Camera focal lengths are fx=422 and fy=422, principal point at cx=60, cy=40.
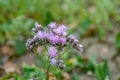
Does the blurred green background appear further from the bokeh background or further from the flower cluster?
the flower cluster

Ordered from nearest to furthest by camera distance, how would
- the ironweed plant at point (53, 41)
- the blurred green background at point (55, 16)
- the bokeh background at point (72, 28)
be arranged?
the ironweed plant at point (53, 41), the bokeh background at point (72, 28), the blurred green background at point (55, 16)

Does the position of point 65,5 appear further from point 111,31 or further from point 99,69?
point 99,69

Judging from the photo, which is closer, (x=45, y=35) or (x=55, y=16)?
(x=45, y=35)

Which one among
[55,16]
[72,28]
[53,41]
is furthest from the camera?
[55,16]

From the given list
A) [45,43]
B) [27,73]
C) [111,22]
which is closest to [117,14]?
[111,22]

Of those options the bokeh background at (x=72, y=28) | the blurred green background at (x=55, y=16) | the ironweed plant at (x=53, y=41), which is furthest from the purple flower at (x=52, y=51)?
the blurred green background at (x=55, y=16)

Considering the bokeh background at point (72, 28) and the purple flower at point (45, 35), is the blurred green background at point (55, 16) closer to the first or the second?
the bokeh background at point (72, 28)

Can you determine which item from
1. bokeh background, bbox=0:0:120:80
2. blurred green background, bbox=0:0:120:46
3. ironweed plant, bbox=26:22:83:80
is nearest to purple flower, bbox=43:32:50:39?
ironweed plant, bbox=26:22:83:80

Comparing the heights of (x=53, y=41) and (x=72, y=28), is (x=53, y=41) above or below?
below

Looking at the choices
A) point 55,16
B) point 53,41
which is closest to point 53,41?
point 53,41

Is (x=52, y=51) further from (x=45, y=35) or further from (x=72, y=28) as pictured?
(x=72, y=28)
